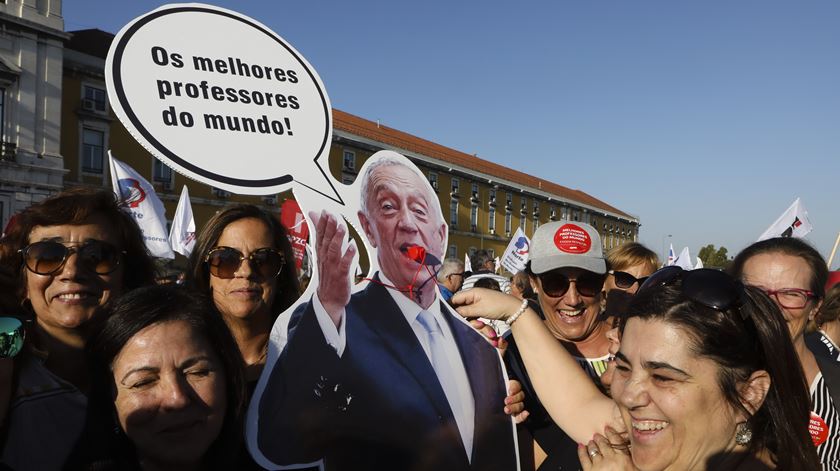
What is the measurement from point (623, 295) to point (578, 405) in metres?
1.80

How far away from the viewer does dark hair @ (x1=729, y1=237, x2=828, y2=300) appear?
299 cm

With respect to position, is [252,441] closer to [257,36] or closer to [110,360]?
[110,360]

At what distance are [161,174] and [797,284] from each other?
18.4m

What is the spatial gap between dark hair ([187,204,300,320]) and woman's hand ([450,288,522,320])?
0.71 meters

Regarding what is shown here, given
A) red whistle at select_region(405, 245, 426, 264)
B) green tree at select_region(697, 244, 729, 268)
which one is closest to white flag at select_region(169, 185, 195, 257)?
red whistle at select_region(405, 245, 426, 264)

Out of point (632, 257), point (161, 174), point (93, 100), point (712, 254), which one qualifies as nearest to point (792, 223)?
point (632, 257)

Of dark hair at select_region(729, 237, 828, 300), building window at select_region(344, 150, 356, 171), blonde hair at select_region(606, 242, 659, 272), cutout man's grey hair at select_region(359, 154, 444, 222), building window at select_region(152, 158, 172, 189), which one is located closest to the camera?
cutout man's grey hair at select_region(359, 154, 444, 222)

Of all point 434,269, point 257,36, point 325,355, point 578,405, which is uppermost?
point 257,36

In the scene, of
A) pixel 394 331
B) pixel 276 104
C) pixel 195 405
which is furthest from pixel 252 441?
pixel 276 104

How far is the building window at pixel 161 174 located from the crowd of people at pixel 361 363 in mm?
15537

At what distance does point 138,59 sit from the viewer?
1658 millimetres

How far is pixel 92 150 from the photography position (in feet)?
63.6

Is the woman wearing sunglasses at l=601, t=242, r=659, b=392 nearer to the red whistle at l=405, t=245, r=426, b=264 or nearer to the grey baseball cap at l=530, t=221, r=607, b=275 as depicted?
the grey baseball cap at l=530, t=221, r=607, b=275

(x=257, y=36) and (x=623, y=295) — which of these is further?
(x=623, y=295)
